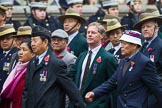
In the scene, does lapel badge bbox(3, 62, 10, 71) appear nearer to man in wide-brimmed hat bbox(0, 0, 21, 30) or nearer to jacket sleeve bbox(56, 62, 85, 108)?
jacket sleeve bbox(56, 62, 85, 108)

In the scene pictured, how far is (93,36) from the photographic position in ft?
38.2

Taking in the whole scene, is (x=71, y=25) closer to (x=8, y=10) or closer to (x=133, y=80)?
(x=8, y=10)

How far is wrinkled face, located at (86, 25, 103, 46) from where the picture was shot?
11656mm

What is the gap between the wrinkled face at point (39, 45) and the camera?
10.7 meters

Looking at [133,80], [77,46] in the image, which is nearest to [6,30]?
[77,46]

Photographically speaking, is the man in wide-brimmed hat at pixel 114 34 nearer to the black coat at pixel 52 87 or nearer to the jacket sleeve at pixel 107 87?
the jacket sleeve at pixel 107 87

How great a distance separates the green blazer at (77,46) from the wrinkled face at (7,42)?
43.2 inches

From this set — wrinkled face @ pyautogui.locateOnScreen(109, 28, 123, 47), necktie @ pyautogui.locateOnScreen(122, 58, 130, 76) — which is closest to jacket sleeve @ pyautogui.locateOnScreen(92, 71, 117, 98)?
necktie @ pyautogui.locateOnScreen(122, 58, 130, 76)

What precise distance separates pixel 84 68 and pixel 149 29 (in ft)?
4.24

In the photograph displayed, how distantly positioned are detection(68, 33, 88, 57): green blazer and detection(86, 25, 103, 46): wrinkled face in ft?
5.08

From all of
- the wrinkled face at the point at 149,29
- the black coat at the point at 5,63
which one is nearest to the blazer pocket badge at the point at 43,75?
the wrinkled face at the point at 149,29

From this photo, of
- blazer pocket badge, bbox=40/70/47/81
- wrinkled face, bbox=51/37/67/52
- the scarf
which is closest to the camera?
blazer pocket badge, bbox=40/70/47/81

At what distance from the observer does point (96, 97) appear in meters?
10.7

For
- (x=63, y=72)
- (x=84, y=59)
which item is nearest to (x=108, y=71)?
(x=84, y=59)
